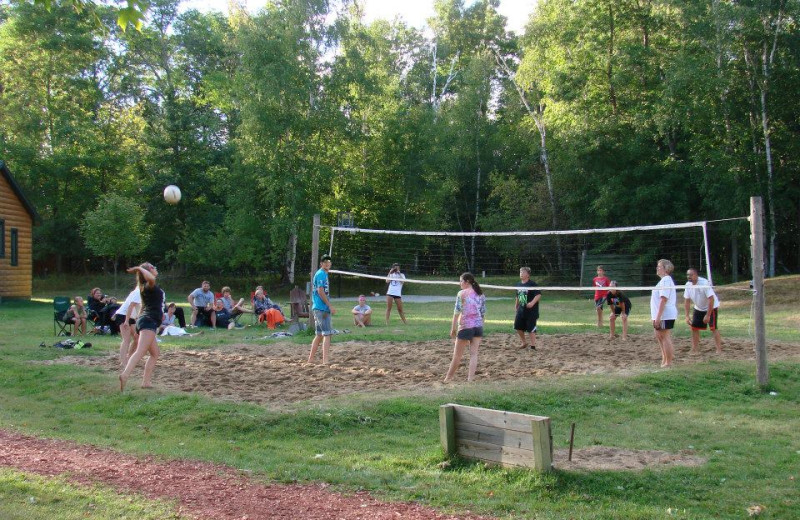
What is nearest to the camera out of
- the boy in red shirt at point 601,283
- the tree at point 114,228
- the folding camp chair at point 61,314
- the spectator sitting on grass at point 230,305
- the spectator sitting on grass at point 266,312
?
the boy in red shirt at point 601,283

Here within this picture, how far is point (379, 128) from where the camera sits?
34.1 meters

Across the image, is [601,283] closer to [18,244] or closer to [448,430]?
[448,430]

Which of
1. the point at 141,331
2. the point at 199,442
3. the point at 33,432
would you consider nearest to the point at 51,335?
the point at 141,331

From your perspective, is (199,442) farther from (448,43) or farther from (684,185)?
(448,43)

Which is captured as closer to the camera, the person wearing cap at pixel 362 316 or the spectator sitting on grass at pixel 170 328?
the spectator sitting on grass at pixel 170 328

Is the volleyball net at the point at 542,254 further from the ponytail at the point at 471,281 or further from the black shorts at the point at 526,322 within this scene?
the ponytail at the point at 471,281

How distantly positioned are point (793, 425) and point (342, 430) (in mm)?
4799

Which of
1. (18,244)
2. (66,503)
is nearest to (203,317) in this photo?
(66,503)

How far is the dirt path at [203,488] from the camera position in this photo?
4773mm

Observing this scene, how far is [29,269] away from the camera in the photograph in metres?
25.4

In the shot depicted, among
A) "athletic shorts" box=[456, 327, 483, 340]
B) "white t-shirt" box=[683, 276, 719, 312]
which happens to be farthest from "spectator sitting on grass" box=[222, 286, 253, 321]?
"white t-shirt" box=[683, 276, 719, 312]

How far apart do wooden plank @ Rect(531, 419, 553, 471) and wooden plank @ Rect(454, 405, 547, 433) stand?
0.06m

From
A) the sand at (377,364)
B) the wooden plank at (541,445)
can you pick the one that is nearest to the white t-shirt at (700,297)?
the sand at (377,364)

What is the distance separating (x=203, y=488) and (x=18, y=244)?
23.0 m
